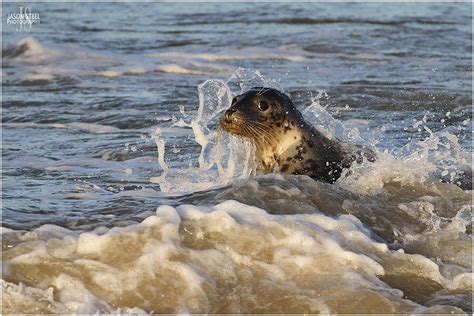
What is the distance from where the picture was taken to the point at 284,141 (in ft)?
23.3

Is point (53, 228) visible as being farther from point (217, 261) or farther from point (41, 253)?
point (217, 261)

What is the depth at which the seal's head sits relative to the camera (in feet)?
22.3

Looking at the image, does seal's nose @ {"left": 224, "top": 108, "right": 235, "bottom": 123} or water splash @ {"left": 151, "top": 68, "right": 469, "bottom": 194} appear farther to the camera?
water splash @ {"left": 151, "top": 68, "right": 469, "bottom": 194}

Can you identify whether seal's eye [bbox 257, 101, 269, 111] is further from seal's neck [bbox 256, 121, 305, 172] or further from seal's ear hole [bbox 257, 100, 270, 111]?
seal's neck [bbox 256, 121, 305, 172]

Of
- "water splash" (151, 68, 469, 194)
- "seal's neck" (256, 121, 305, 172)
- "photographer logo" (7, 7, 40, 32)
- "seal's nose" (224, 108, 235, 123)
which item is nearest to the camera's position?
"seal's nose" (224, 108, 235, 123)

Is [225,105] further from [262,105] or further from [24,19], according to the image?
[24,19]

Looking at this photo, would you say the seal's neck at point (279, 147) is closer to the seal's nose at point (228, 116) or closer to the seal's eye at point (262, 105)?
the seal's eye at point (262, 105)

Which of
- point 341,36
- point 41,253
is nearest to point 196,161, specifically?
point 41,253

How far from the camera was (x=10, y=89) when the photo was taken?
1224cm

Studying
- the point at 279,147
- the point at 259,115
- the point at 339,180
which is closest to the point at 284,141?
the point at 279,147

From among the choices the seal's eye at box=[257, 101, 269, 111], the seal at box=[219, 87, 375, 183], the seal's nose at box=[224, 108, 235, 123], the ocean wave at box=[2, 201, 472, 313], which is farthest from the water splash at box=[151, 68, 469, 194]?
the ocean wave at box=[2, 201, 472, 313]

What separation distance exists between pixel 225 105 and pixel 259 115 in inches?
46.3

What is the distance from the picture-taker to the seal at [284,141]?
22.8ft

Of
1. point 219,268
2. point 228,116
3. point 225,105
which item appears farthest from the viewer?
point 225,105
